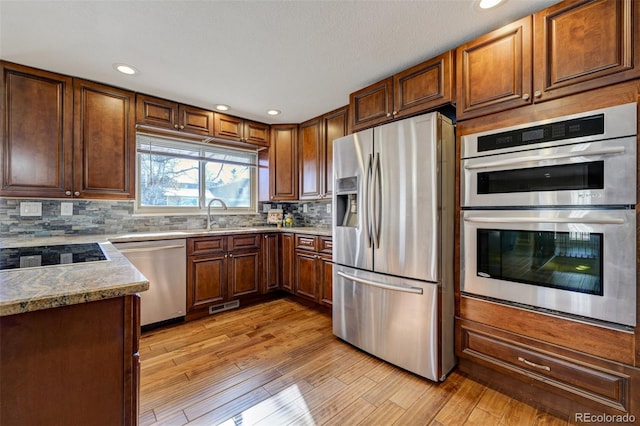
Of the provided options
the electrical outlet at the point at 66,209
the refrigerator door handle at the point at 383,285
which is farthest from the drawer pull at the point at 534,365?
the electrical outlet at the point at 66,209

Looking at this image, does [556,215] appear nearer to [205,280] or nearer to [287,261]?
[287,261]

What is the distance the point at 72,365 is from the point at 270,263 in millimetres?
2674

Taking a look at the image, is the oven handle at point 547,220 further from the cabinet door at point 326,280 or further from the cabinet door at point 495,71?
the cabinet door at point 326,280

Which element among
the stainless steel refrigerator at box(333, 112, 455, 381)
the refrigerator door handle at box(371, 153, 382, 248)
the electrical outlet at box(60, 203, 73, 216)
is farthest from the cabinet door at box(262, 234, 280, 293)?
the electrical outlet at box(60, 203, 73, 216)

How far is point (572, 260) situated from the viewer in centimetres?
146

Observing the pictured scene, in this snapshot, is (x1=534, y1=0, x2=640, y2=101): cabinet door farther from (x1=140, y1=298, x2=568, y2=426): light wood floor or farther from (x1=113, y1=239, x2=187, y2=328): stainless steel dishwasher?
(x1=113, y1=239, x2=187, y2=328): stainless steel dishwasher

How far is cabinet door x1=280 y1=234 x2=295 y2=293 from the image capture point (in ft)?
11.2

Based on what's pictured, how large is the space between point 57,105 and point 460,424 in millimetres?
3740

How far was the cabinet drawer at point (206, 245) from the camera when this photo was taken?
9.32 ft

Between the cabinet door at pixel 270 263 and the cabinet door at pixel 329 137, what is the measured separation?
899 mm

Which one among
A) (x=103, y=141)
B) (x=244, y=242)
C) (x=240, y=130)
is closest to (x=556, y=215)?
(x=244, y=242)

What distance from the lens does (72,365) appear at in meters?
0.83

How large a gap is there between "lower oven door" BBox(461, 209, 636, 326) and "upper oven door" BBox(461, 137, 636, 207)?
0.23 feet

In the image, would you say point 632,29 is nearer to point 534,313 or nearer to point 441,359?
point 534,313
